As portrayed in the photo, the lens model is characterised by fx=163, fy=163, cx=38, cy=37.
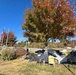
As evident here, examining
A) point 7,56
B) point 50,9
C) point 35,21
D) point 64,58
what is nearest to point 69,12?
point 50,9

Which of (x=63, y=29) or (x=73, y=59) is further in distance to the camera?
(x=73, y=59)

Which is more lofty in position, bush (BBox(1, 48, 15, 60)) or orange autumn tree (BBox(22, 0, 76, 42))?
orange autumn tree (BBox(22, 0, 76, 42))

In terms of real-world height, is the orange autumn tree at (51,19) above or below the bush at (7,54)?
above

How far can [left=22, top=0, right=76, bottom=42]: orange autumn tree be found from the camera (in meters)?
14.4

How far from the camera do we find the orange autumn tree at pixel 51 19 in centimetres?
1441

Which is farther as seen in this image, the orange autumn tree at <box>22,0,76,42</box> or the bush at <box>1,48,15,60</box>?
the bush at <box>1,48,15,60</box>

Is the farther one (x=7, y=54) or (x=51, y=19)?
(x=7, y=54)

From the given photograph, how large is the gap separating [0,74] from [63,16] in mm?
7587

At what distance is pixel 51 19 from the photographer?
14.2m

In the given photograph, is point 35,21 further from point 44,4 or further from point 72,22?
point 72,22

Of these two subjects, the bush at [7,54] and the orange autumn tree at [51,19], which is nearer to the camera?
the orange autumn tree at [51,19]

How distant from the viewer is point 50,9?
46.4ft

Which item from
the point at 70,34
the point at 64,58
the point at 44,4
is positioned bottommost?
the point at 64,58

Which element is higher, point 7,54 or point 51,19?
point 51,19
